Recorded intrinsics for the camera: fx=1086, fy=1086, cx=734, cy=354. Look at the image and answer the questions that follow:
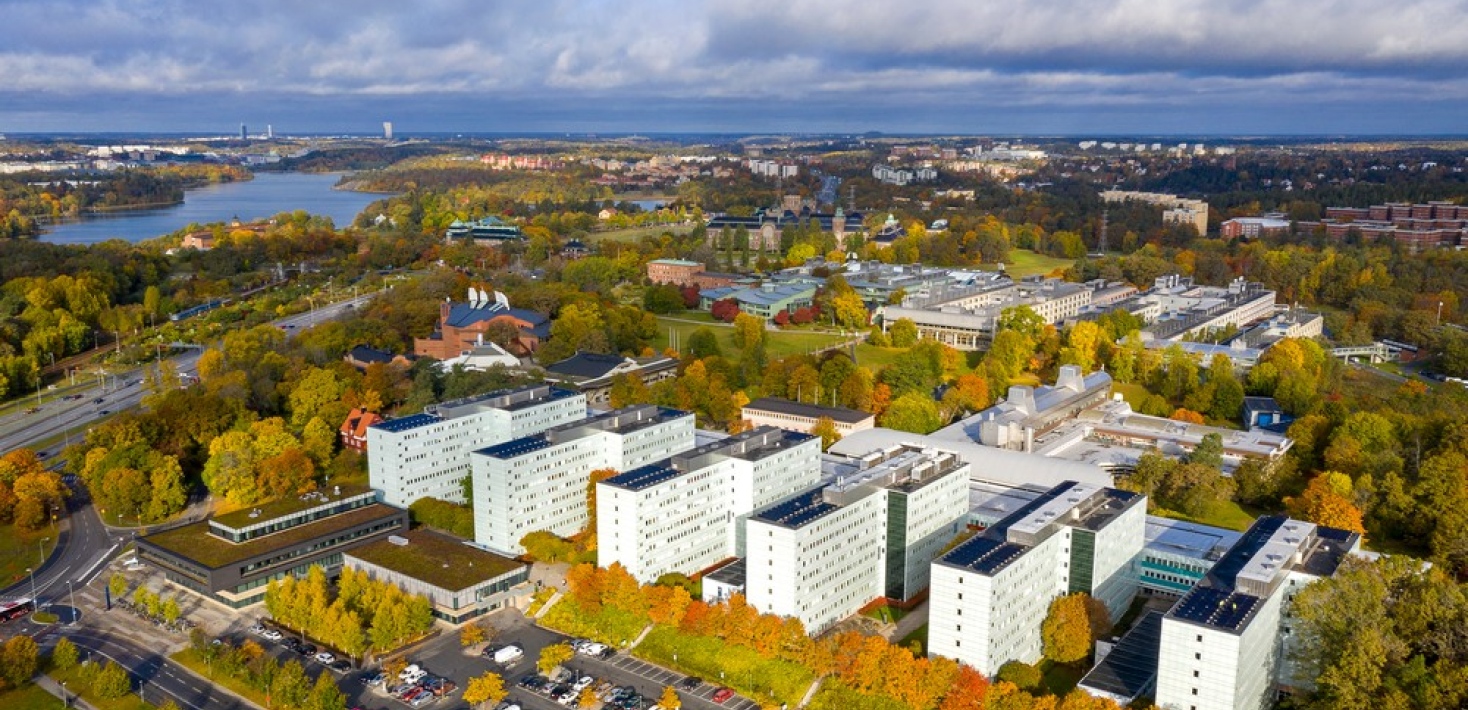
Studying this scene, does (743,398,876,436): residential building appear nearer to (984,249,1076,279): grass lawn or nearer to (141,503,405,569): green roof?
(141,503,405,569): green roof

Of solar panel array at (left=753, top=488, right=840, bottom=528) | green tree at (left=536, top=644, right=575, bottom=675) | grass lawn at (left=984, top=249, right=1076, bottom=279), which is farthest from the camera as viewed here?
grass lawn at (left=984, top=249, right=1076, bottom=279)

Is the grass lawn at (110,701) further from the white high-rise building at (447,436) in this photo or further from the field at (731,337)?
the field at (731,337)

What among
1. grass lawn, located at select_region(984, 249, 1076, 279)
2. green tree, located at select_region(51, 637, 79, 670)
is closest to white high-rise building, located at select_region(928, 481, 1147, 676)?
green tree, located at select_region(51, 637, 79, 670)

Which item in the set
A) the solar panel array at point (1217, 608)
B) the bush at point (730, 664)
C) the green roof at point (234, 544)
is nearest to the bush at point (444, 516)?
the green roof at point (234, 544)

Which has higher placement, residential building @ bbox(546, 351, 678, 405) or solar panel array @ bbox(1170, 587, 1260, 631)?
solar panel array @ bbox(1170, 587, 1260, 631)

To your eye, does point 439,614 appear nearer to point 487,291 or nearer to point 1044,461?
point 1044,461
